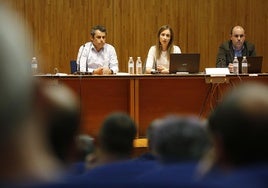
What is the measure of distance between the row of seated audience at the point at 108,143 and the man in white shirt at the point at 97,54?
235 inches

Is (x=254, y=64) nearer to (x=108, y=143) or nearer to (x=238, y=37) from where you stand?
(x=238, y=37)

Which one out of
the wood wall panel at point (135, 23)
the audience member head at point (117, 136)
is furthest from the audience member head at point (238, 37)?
the audience member head at point (117, 136)

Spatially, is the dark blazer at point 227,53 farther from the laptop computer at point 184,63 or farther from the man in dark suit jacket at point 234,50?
the laptop computer at point 184,63

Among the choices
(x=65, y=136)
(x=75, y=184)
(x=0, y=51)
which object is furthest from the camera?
(x=65, y=136)

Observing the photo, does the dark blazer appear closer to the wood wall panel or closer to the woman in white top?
the woman in white top

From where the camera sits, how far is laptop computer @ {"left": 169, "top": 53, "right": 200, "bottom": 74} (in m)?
6.85

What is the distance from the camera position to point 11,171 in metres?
0.82

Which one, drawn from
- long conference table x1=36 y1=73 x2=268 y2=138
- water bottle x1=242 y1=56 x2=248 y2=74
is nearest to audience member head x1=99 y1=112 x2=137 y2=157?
long conference table x1=36 y1=73 x2=268 y2=138

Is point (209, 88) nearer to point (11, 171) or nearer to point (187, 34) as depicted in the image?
point (187, 34)

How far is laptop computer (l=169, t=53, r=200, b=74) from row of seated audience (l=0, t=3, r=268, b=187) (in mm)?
5001

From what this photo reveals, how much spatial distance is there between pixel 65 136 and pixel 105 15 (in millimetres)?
8196

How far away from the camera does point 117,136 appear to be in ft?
6.15

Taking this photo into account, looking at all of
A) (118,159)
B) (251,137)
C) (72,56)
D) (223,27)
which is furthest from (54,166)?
(223,27)

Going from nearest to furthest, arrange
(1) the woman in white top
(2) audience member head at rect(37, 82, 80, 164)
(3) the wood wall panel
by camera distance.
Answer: (2) audience member head at rect(37, 82, 80, 164) < (1) the woman in white top < (3) the wood wall panel
